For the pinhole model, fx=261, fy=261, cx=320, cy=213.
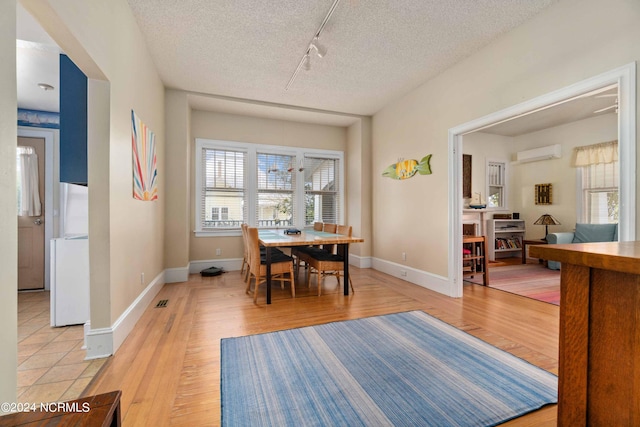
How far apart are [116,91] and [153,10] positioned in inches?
39.2

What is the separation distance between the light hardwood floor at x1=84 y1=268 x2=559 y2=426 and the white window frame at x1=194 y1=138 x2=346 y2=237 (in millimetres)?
1110

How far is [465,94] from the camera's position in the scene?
328 cm

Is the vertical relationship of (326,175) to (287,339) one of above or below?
above

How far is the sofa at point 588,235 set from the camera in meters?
4.54

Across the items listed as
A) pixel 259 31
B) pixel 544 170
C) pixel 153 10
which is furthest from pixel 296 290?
pixel 544 170

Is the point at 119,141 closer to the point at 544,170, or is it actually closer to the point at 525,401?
the point at 525,401

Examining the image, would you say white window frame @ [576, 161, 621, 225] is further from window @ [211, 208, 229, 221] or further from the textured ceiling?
window @ [211, 208, 229, 221]

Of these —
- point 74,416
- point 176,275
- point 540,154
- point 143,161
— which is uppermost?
point 540,154

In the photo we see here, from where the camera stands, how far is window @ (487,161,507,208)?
20.6ft

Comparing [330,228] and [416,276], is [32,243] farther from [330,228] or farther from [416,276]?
[416,276]

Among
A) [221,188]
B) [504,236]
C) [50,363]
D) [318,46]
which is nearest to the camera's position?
[50,363]

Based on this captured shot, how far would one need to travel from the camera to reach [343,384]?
5.51 feet

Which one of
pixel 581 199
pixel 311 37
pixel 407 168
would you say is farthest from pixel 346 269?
pixel 581 199

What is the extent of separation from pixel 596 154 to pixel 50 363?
8206 mm
